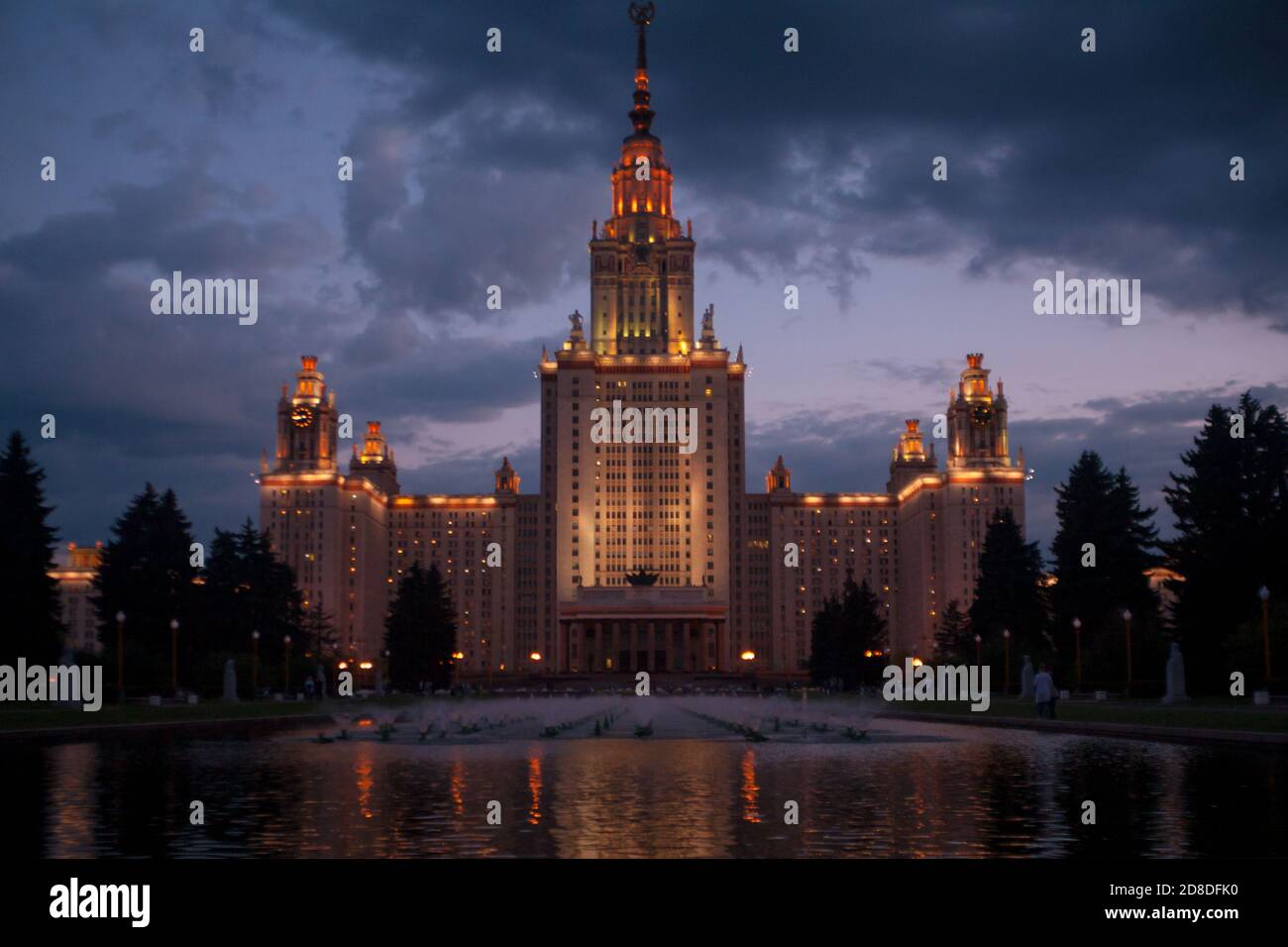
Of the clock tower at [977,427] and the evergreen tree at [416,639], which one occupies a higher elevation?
the clock tower at [977,427]

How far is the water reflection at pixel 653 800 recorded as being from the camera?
656 inches

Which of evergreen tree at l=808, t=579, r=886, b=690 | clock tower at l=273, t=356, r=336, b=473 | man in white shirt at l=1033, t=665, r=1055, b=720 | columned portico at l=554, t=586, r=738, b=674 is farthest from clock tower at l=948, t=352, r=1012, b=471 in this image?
man in white shirt at l=1033, t=665, r=1055, b=720

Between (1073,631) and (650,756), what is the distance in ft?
171

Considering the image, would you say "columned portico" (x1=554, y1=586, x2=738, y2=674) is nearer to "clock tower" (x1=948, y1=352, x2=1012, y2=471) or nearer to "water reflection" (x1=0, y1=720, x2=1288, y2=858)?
"clock tower" (x1=948, y1=352, x2=1012, y2=471)

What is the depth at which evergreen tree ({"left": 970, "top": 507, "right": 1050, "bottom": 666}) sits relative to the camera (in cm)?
9006

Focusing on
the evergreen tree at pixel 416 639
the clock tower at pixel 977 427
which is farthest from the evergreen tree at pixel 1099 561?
the clock tower at pixel 977 427

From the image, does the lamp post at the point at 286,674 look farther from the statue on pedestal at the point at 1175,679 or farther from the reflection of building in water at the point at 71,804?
the statue on pedestal at the point at 1175,679

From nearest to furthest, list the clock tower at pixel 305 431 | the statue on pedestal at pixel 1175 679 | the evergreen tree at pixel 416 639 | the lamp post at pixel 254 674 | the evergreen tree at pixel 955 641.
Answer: the statue on pedestal at pixel 1175 679 → the lamp post at pixel 254 674 → the evergreen tree at pixel 955 641 → the evergreen tree at pixel 416 639 → the clock tower at pixel 305 431

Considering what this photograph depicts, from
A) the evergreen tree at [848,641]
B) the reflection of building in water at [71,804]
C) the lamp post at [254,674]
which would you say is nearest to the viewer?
the reflection of building in water at [71,804]

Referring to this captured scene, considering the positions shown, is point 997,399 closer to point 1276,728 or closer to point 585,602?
point 585,602

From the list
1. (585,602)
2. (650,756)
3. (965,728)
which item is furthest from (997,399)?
(650,756)

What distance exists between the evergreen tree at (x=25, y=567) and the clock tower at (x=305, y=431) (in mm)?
116294

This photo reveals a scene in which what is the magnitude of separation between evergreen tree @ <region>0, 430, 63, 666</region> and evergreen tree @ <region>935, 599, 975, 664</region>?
57421 millimetres
